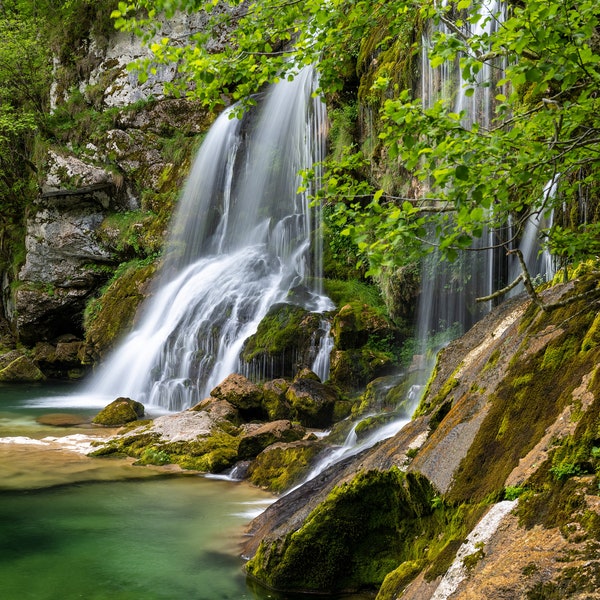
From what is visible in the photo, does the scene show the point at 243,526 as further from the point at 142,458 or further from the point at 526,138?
the point at 526,138

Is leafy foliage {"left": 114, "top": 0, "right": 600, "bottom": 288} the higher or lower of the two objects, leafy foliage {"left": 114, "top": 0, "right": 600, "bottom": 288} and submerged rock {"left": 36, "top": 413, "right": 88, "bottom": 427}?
the higher

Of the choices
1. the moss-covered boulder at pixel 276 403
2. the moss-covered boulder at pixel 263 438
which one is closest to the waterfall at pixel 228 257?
the moss-covered boulder at pixel 276 403

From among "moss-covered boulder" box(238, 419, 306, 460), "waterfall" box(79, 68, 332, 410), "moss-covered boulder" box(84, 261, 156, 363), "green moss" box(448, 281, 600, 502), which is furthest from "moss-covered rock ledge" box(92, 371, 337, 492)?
"moss-covered boulder" box(84, 261, 156, 363)

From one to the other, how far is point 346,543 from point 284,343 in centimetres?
815

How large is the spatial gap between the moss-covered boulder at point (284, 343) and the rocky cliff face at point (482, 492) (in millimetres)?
6552

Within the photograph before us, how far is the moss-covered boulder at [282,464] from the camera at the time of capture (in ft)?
24.9

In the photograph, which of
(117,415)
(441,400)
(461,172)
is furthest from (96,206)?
(461,172)

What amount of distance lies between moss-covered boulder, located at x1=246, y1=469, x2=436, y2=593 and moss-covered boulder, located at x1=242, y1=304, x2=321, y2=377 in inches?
310

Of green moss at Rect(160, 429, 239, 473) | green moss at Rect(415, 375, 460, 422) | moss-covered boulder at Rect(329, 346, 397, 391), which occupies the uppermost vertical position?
green moss at Rect(415, 375, 460, 422)

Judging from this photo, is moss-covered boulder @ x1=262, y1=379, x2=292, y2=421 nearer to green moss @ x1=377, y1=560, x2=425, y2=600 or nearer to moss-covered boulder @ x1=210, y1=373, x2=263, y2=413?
moss-covered boulder @ x1=210, y1=373, x2=263, y2=413

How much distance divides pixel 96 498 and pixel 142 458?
1711 mm

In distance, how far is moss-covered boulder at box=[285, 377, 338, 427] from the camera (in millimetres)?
10531

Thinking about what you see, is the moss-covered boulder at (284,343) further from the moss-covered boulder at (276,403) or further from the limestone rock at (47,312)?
the limestone rock at (47,312)

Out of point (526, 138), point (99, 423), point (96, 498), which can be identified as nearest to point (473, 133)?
point (526, 138)
